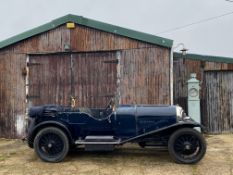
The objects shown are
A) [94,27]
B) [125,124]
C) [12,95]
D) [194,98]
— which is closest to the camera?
[125,124]

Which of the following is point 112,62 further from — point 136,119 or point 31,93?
point 136,119

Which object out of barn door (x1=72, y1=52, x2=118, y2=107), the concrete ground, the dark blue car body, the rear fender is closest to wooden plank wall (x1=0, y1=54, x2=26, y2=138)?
barn door (x1=72, y1=52, x2=118, y2=107)

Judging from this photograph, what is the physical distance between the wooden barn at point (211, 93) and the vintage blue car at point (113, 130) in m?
3.87

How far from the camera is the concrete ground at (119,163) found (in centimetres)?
701

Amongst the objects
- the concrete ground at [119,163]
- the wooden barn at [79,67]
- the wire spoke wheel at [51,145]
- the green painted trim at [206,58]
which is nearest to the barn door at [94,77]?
the wooden barn at [79,67]

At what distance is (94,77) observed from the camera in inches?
430

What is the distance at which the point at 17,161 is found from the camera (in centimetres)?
807

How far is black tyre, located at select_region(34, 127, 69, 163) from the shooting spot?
25.7 ft

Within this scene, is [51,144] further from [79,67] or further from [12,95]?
[12,95]

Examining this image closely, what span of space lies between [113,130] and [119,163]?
719 millimetres

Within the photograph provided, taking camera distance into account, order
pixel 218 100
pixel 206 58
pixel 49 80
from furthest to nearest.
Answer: pixel 218 100
pixel 206 58
pixel 49 80

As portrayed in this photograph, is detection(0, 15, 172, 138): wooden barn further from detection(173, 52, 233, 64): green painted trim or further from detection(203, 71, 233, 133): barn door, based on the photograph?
detection(203, 71, 233, 133): barn door

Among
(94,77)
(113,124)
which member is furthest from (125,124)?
(94,77)

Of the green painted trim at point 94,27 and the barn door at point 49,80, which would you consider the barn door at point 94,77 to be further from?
the green painted trim at point 94,27
